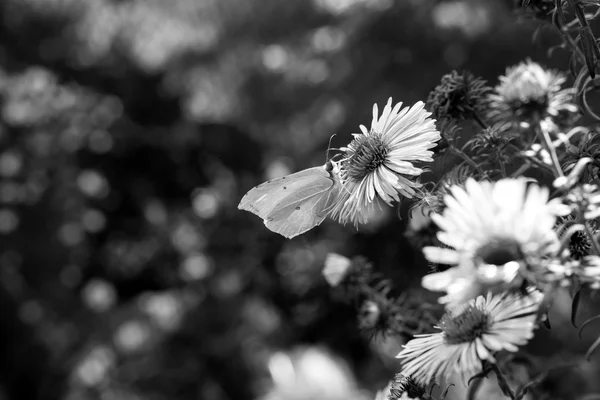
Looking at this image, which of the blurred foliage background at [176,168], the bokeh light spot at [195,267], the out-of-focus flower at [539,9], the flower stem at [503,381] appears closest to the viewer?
the flower stem at [503,381]

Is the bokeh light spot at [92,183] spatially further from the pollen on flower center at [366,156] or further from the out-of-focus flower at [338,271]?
the pollen on flower center at [366,156]

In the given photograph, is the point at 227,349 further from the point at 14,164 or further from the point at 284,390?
the point at 284,390

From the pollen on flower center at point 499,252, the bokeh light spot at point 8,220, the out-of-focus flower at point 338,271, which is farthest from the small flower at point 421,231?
the bokeh light spot at point 8,220

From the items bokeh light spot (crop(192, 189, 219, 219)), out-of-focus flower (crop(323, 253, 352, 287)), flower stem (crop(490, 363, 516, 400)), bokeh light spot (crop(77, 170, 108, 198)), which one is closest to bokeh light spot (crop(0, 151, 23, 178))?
bokeh light spot (crop(77, 170, 108, 198))

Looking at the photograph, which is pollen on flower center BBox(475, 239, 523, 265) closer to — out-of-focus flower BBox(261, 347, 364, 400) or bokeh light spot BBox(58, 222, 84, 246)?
out-of-focus flower BBox(261, 347, 364, 400)

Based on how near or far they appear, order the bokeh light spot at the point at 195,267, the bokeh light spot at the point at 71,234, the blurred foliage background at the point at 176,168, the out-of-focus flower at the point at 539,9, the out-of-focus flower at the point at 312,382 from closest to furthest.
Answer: the out-of-focus flower at the point at 312,382, the out-of-focus flower at the point at 539,9, the blurred foliage background at the point at 176,168, the bokeh light spot at the point at 195,267, the bokeh light spot at the point at 71,234

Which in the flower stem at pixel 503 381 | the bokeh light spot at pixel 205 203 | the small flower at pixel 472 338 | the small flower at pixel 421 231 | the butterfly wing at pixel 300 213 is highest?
the bokeh light spot at pixel 205 203

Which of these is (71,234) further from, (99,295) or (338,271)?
(338,271)
